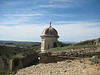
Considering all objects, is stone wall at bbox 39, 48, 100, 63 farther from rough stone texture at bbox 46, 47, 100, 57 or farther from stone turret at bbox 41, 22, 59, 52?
stone turret at bbox 41, 22, 59, 52

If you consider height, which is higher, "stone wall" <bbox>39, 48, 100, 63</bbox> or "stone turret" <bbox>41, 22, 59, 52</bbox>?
"stone turret" <bbox>41, 22, 59, 52</bbox>

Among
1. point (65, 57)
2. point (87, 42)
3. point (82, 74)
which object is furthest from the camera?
point (87, 42)

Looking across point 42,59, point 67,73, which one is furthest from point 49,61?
point 67,73

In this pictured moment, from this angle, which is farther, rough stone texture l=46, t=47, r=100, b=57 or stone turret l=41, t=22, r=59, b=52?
stone turret l=41, t=22, r=59, b=52

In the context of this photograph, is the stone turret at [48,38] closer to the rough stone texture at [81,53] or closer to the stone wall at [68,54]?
the stone wall at [68,54]

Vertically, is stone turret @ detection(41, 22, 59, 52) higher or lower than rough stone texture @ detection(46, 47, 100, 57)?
higher

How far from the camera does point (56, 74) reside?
529 cm

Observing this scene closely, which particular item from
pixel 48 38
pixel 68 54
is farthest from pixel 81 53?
pixel 48 38

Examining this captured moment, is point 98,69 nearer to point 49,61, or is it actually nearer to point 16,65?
point 49,61

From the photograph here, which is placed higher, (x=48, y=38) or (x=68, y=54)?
(x=48, y=38)

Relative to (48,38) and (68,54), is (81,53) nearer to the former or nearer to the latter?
(68,54)

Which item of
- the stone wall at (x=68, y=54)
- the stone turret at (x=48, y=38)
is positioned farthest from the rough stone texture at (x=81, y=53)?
the stone turret at (x=48, y=38)

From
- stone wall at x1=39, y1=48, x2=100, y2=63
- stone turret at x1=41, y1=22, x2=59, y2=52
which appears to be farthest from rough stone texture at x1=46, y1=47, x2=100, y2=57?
stone turret at x1=41, y1=22, x2=59, y2=52

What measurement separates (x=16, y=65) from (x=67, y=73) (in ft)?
31.5
